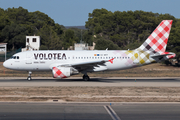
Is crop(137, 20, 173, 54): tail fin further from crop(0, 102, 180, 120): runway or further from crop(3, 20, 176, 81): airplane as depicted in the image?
crop(0, 102, 180, 120): runway

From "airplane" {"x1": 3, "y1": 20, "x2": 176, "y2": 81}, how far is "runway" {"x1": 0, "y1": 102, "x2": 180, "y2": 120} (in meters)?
13.7

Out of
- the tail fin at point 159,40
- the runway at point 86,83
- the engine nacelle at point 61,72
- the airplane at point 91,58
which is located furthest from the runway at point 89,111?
the tail fin at point 159,40

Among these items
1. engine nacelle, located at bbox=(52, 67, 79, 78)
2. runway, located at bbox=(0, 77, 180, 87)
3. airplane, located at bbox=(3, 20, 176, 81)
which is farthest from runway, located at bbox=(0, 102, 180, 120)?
airplane, located at bbox=(3, 20, 176, 81)

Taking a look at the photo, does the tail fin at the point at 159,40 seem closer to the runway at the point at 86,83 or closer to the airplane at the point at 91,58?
the airplane at the point at 91,58

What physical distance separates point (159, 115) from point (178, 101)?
4763mm

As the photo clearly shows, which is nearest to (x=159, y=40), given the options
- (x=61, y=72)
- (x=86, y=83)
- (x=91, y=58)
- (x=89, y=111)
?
(x=91, y=58)

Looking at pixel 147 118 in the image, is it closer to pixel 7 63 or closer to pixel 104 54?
pixel 104 54

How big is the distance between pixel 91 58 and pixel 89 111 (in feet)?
57.2

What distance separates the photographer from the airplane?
3034cm

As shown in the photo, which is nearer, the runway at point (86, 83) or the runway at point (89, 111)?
the runway at point (89, 111)

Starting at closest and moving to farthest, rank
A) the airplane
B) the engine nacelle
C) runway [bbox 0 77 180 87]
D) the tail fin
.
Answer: runway [bbox 0 77 180 87] → the engine nacelle → the airplane → the tail fin

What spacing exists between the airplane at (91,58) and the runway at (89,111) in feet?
45.0

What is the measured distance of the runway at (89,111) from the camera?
12.7 metres

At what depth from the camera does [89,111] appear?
1408 centimetres
